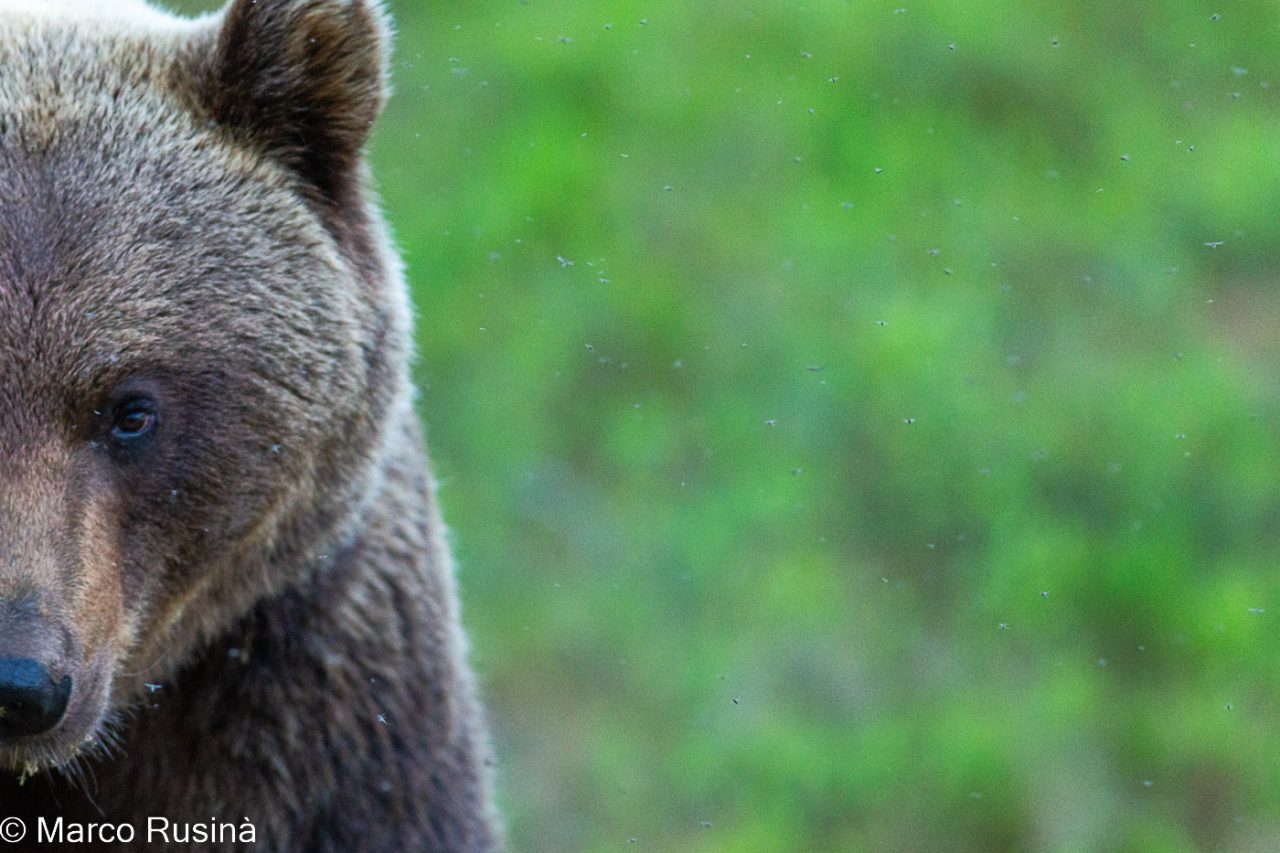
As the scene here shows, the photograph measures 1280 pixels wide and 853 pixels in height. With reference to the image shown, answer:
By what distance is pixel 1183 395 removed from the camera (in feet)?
26.8

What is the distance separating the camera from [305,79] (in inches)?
160

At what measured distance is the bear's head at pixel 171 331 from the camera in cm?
353

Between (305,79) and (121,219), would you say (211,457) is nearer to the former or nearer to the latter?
A: (121,219)

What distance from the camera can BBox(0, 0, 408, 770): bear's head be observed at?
11.6 ft

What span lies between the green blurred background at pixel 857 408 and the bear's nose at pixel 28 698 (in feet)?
12.7

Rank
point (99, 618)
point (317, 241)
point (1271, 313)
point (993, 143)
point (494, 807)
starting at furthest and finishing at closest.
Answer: point (993, 143) → point (1271, 313) → point (494, 807) → point (317, 241) → point (99, 618)

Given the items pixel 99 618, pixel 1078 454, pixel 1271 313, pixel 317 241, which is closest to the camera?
pixel 99 618

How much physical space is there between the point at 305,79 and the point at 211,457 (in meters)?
0.81

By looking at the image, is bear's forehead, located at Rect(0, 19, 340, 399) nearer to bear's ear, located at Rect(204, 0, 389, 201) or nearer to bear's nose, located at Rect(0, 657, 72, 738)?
bear's ear, located at Rect(204, 0, 389, 201)

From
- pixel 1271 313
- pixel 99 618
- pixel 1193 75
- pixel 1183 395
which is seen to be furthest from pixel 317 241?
pixel 1193 75

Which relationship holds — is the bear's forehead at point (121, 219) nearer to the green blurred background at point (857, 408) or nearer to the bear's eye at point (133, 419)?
the bear's eye at point (133, 419)

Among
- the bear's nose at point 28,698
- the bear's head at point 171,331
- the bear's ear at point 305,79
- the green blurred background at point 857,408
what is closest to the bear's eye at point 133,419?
the bear's head at point 171,331

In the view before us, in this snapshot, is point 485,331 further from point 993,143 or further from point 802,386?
point 993,143

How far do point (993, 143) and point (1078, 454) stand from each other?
1.89 metres
